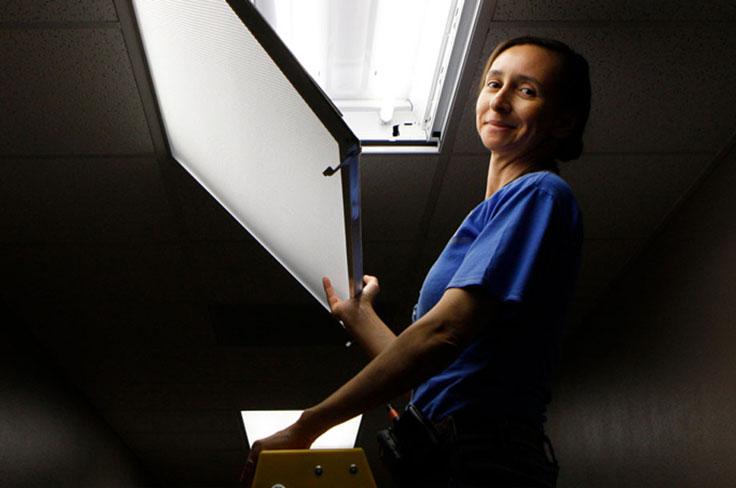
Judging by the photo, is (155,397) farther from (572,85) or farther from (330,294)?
(572,85)

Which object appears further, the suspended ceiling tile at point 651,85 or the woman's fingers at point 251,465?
the suspended ceiling tile at point 651,85

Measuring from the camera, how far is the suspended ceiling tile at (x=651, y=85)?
191cm

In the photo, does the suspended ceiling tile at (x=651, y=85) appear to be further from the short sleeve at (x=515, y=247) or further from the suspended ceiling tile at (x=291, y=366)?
the suspended ceiling tile at (x=291, y=366)

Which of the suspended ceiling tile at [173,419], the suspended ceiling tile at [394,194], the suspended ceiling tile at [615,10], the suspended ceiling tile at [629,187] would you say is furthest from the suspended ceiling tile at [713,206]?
the suspended ceiling tile at [173,419]

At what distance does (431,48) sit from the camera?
2.06 m

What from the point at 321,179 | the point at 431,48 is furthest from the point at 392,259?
the point at 321,179

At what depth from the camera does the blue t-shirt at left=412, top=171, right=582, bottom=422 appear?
0.86 m

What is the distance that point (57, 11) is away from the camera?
182 cm

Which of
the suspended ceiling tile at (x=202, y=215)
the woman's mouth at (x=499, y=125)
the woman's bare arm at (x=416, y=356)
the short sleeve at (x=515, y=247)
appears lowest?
the woman's bare arm at (x=416, y=356)

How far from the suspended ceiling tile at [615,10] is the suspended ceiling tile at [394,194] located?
2.26ft

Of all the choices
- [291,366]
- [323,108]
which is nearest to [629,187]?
[323,108]

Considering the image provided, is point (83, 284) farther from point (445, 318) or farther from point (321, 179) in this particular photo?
point (445, 318)

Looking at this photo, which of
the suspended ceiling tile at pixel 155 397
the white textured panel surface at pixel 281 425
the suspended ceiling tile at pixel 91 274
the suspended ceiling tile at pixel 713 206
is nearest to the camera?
the suspended ceiling tile at pixel 713 206

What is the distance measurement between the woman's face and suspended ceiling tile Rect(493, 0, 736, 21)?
0.75 metres
